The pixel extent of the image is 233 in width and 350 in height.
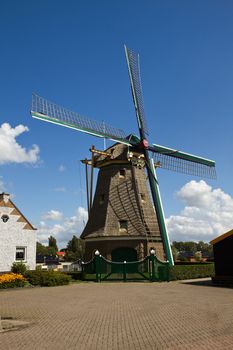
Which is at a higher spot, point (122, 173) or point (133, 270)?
point (122, 173)

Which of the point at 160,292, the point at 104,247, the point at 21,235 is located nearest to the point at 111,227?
the point at 104,247

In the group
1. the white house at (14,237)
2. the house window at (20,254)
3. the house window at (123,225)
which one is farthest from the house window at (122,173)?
the house window at (20,254)

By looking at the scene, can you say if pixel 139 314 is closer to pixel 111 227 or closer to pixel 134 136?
pixel 111 227

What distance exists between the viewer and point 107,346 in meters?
8.07

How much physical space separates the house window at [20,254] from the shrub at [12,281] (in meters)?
4.77

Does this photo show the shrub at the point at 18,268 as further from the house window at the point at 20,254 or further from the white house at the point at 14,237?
the house window at the point at 20,254

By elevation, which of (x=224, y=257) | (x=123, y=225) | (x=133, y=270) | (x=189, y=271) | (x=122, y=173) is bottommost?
(x=189, y=271)

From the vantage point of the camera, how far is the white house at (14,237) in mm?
25750

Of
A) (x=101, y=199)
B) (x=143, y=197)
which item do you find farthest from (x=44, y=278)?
(x=143, y=197)

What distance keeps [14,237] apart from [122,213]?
954cm

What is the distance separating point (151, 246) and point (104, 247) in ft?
13.1

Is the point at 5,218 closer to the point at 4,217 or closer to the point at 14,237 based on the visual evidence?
the point at 4,217

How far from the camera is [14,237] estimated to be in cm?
2647

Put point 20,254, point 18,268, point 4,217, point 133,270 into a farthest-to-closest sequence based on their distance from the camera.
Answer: point 20,254 → point 4,217 → point 133,270 → point 18,268
